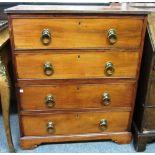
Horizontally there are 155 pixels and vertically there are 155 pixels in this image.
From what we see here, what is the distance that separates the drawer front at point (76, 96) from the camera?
1312 millimetres

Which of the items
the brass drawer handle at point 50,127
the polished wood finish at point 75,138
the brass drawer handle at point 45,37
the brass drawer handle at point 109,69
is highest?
the brass drawer handle at point 45,37

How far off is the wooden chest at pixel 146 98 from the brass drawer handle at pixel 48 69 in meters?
0.54

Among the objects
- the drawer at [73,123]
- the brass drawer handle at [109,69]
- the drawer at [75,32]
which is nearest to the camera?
the drawer at [75,32]

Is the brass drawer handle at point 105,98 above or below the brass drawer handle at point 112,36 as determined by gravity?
below

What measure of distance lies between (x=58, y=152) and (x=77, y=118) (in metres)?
0.26

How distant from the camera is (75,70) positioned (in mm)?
1266

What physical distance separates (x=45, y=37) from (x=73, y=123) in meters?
0.58

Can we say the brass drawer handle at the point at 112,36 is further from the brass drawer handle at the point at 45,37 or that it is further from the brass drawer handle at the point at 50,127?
the brass drawer handle at the point at 50,127

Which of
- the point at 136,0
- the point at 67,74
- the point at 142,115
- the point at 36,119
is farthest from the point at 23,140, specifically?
the point at 136,0

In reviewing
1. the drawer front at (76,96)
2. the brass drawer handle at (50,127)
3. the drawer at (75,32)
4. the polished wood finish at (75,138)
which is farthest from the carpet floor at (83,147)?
the drawer at (75,32)

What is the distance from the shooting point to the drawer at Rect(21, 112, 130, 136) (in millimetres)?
1397

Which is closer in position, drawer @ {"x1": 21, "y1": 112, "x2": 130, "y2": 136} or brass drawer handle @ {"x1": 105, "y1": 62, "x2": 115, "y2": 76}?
brass drawer handle @ {"x1": 105, "y1": 62, "x2": 115, "y2": 76}

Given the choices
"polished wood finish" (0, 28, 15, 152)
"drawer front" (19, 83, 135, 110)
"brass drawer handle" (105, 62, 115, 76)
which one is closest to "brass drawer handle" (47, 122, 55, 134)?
"drawer front" (19, 83, 135, 110)

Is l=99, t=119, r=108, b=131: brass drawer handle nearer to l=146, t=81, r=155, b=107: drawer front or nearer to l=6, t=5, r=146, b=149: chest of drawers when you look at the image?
l=6, t=5, r=146, b=149: chest of drawers
